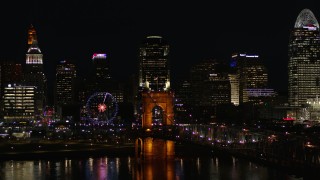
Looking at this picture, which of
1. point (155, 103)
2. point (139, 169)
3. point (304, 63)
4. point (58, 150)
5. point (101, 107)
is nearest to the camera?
point (139, 169)

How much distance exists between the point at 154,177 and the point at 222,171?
5.58 meters

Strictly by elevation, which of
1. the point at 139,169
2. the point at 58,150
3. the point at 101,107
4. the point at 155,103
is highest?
the point at 155,103

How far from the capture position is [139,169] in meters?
56.0

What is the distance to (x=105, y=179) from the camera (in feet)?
163

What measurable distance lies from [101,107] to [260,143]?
121 ft

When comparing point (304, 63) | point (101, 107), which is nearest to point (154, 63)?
point (101, 107)

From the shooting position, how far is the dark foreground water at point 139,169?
1950 inches

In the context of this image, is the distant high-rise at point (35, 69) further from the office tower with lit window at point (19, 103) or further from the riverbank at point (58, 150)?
the riverbank at point (58, 150)

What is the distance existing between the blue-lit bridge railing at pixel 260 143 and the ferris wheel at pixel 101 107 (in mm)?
15709

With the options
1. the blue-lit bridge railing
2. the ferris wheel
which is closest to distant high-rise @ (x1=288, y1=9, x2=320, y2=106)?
the ferris wheel

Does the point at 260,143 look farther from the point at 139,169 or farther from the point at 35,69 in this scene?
the point at 35,69

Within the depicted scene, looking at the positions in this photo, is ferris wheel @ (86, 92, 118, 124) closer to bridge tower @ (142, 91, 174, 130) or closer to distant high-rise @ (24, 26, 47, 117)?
bridge tower @ (142, 91, 174, 130)

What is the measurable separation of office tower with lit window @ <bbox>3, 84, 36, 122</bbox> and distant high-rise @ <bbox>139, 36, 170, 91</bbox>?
29.0 meters

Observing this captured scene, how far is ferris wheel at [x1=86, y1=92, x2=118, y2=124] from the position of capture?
89062 mm
